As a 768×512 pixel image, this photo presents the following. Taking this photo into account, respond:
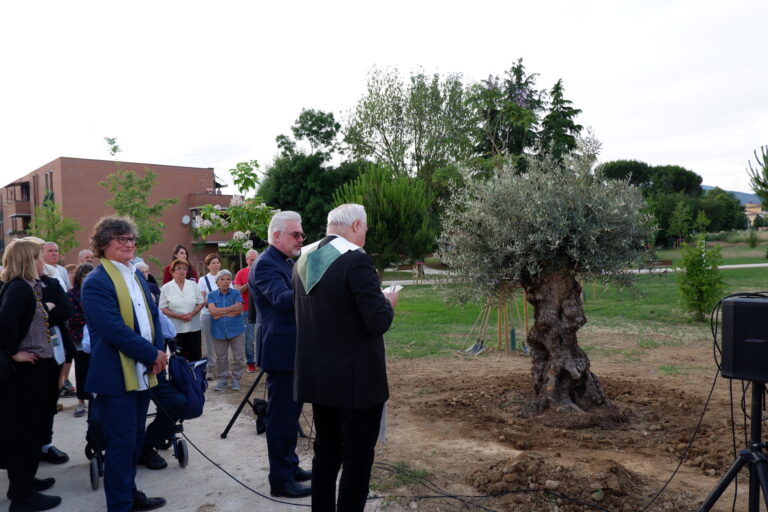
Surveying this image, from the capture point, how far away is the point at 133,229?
4.14 m

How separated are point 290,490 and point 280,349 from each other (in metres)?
1.06

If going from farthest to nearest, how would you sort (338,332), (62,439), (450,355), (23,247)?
(450,355)
(62,439)
(23,247)
(338,332)

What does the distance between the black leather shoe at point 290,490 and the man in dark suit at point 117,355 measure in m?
1.01

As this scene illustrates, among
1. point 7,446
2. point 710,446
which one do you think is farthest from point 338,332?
point 710,446

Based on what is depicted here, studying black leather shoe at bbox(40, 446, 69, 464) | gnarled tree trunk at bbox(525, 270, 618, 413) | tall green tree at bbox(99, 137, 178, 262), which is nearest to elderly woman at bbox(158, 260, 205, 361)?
black leather shoe at bbox(40, 446, 69, 464)

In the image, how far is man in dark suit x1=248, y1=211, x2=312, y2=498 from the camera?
4.33 m

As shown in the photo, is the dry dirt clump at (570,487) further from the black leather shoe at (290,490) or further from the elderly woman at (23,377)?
the elderly woman at (23,377)

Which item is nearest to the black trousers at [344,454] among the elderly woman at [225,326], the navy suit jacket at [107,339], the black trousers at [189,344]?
the navy suit jacket at [107,339]

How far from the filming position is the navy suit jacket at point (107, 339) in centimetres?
379

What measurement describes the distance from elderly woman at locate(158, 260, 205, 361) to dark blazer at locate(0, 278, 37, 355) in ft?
11.0

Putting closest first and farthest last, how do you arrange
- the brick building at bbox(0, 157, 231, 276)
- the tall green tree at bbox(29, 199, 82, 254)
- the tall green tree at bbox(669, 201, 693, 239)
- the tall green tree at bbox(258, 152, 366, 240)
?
the tall green tree at bbox(29, 199, 82, 254) < the tall green tree at bbox(258, 152, 366, 240) < the brick building at bbox(0, 157, 231, 276) < the tall green tree at bbox(669, 201, 693, 239)

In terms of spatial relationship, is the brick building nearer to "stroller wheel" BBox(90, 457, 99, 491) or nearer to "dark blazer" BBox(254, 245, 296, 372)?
"stroller wheel" BBox(90, 457, 99, 491)

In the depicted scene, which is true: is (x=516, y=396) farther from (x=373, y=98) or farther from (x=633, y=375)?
(x=373, y=98)

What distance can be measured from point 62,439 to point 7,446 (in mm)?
1917
